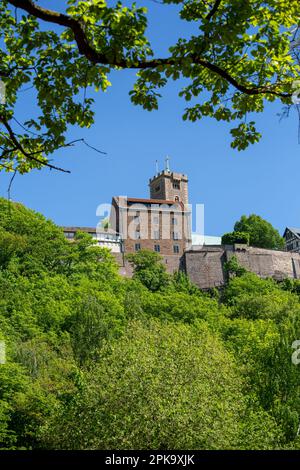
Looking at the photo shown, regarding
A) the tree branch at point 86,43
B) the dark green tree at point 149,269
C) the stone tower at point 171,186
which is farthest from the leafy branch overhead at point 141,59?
the stone tower at point 171,186

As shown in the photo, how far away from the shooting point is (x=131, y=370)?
25.0 meters

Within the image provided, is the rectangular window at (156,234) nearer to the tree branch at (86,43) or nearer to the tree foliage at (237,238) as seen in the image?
the tree foliage at (237,238)

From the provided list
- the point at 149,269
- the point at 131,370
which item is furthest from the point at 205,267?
the point at 131,370

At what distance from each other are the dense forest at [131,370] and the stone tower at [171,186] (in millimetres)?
31663

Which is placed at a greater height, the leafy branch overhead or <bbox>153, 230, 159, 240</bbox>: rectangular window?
<bbox>153, 230, 159, 240</bbox>: rectangular window

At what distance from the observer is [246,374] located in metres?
32.6

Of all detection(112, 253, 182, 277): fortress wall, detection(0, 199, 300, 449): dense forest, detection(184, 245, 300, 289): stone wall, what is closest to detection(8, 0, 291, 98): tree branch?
detection(0, 199, 300, 449): dense forest

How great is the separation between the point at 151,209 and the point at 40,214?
58.2ft

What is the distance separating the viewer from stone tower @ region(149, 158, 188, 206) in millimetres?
87125

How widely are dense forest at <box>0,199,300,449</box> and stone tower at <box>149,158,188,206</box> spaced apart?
31.7 meters

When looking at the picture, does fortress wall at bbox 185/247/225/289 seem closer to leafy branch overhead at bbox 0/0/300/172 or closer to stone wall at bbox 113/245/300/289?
stone wall at bbox 113/245/300/289

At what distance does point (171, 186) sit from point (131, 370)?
6437 cm
